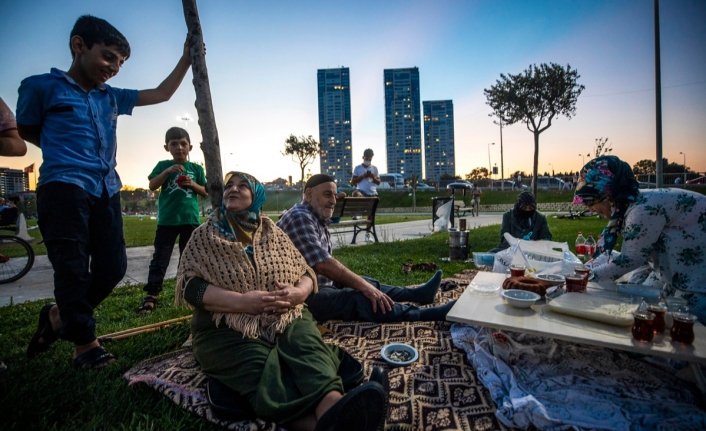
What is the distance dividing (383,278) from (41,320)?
3653 mm

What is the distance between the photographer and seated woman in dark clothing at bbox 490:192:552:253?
17.6 feet

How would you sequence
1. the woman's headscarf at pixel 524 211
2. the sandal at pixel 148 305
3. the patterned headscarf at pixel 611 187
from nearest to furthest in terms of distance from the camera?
the patterned headscarf at pixel 611 187 → the sandal at pixel 148 305 → the woman's headscarf at pixel 524 211

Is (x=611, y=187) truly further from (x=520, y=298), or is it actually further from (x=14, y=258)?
(x=14, y=258)

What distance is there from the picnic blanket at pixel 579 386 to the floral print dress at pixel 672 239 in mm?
583

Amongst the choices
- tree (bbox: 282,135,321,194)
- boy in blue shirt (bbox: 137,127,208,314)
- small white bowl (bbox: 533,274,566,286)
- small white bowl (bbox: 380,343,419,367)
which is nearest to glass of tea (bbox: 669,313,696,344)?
small white bowl (bbox: 533,274,566,286)

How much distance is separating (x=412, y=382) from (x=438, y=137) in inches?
3765

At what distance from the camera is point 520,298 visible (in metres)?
2.27

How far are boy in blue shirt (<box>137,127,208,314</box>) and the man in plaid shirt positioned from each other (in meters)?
1.45

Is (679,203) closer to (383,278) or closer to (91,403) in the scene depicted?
(383,278)

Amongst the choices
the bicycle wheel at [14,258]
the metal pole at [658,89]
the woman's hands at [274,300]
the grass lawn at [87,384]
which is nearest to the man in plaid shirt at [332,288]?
the woman's hands at [274,300]

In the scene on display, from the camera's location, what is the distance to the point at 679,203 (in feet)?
7.72

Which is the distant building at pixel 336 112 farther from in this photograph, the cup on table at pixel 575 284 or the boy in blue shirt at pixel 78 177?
the cup on table at pixel 575 284

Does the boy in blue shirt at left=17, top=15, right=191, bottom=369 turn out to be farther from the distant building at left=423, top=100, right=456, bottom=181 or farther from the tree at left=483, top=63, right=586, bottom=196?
the distant building at left=423, top=100, right=456, bottom=181

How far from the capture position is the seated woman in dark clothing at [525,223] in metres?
5.37
